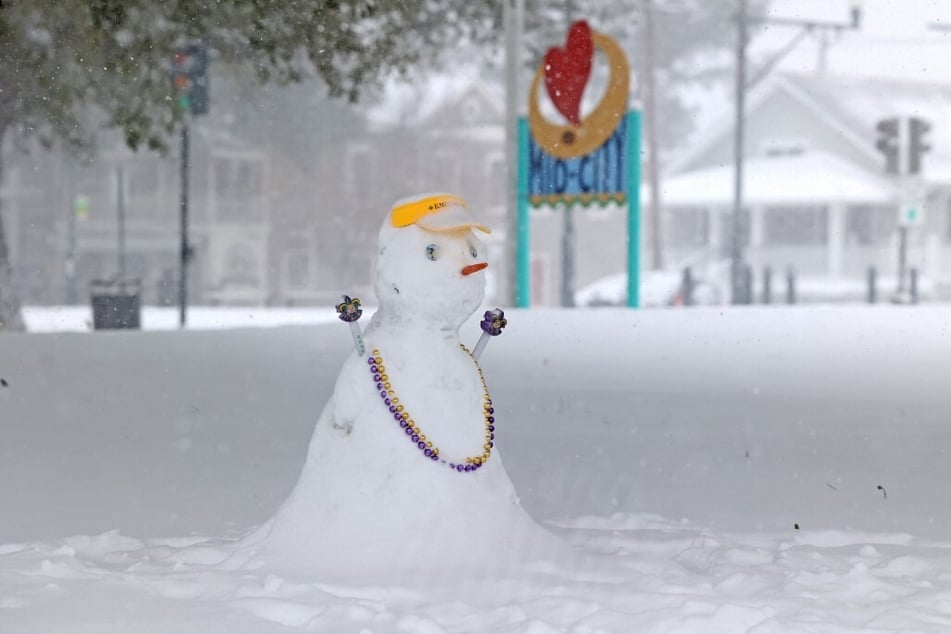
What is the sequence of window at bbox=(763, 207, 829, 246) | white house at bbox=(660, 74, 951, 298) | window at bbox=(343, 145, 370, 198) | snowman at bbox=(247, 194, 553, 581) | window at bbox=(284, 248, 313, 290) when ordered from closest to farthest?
snowman at bbox=(247, 194, 553, 581), white house at bbox=(660, 74, 951, 298), window at bbox=(763, 207, 829, 246), window at bbox=(343, 145, 370, 198), window at bbox=(284, 248, 313, 290)

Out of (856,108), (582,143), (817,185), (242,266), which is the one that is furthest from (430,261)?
(242,266)

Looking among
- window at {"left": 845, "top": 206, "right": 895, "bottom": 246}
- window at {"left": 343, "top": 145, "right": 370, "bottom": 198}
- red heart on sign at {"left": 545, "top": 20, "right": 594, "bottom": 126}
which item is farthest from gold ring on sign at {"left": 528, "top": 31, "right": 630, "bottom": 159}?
window at {"left": 343, "top": 145, "right": 370, "bottom": 198}

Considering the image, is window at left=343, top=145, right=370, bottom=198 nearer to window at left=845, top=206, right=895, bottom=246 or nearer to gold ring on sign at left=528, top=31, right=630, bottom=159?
window at left=845, top=206, right=895, bottom=246

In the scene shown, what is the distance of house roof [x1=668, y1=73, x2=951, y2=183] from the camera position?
35.8 meters

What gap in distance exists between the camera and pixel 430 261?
202 inches

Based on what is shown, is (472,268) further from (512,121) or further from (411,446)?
(512,121)

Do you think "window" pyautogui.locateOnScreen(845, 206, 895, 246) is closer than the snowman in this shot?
No

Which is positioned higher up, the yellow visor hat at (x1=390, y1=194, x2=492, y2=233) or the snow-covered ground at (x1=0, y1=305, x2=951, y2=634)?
the yellow visor hat at (x1=390, y1=194, x2=492, y2=233)

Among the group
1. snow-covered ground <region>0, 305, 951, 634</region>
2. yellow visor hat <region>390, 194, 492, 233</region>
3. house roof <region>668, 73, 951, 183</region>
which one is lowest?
snow-covered ground <region>0, 305, 951, 634</region>

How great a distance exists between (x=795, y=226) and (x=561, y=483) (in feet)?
104

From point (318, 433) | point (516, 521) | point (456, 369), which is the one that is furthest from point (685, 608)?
point (318, 433)

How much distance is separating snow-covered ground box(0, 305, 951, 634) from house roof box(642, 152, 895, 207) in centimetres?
2048

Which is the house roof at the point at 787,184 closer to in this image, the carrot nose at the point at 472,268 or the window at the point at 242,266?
the window at the point at 242,266

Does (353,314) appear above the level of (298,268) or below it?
below
